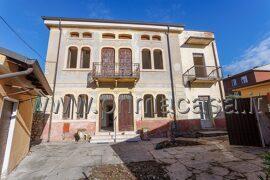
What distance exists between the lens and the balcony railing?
1268cm

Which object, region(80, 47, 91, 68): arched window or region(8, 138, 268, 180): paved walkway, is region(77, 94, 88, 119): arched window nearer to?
region(80, 47, 91, 68): arched window

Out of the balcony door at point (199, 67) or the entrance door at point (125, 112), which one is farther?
the balcony door at point (199, 67)

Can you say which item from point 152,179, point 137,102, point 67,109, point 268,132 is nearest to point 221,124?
point 268,132

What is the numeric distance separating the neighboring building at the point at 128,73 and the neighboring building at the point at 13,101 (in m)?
5.14

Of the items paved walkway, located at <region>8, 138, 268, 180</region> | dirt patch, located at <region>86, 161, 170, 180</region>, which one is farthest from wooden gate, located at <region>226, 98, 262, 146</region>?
dirt patch, located at <region>86, 161, 170, 180</region>

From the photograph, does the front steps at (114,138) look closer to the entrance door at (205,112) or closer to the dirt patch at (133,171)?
the dirt patch at (133,171)

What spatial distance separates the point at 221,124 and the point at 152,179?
10186 mm

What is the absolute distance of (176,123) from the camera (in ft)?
39.4

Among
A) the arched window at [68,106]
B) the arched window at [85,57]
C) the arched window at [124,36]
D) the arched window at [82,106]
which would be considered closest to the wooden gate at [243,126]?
the arched window at [82,106]

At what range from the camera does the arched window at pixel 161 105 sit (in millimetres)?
12312

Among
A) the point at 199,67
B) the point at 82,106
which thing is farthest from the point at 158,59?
the point at 82,106

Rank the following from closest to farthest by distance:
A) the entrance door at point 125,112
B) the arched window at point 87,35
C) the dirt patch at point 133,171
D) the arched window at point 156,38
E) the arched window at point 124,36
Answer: the dirt patch at point 133,171 < the entrance door at point 125,112 < the arched window at point 87,35 < the arched window at point 124,36 < the arched window at point 156,38

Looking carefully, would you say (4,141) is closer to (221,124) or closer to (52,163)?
(52,163)

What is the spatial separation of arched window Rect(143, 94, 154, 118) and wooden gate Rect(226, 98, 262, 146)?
546 cm
